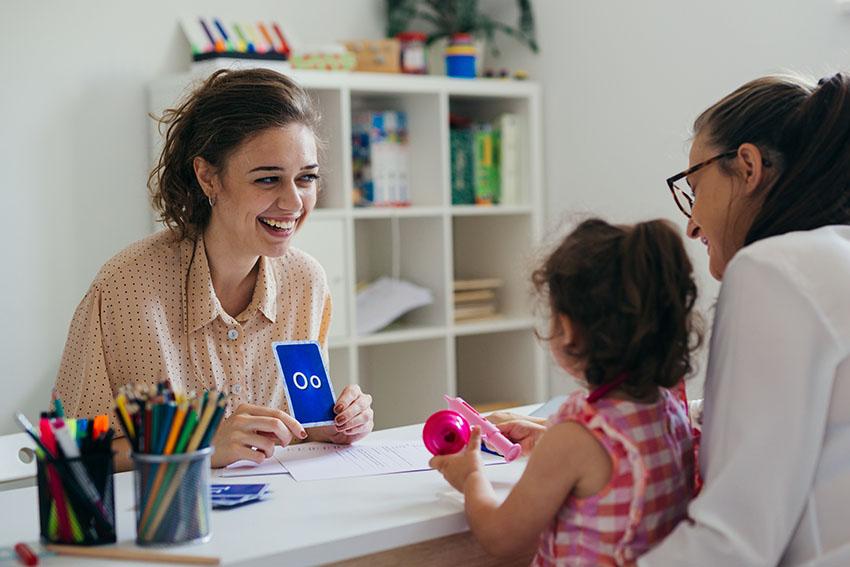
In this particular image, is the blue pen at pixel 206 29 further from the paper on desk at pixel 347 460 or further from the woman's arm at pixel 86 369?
the paper on desk at pixel 347 460

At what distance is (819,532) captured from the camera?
4.17 feet

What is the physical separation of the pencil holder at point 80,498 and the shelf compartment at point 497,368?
8.11 ft

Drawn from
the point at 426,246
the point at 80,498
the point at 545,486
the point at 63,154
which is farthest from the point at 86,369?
the point at 426,246

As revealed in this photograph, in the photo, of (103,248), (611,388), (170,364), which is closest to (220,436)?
(170,364)

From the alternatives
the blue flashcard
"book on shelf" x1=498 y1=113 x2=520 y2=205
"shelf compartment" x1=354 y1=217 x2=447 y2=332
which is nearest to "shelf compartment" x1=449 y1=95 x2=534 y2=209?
"book on shelf" x1=498 y1=113 x2=520 y2=205

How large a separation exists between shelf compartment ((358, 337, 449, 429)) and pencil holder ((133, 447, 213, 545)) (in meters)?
2.35

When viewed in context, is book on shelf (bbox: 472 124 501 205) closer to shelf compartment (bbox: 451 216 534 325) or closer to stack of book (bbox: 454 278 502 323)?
shelf compartment (bbox: 451 216 534 325)

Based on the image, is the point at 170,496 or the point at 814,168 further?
the point at 814,168

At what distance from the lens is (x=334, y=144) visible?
11.1ft

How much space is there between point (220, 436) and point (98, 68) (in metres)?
1.91

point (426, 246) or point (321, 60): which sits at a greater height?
point (321, 60)

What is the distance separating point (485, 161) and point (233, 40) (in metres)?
0.95

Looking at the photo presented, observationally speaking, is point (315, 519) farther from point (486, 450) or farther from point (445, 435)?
point (486, 450)

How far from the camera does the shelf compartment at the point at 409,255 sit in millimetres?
3602
